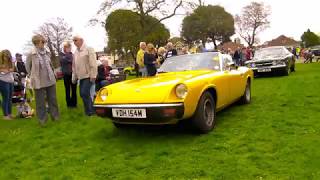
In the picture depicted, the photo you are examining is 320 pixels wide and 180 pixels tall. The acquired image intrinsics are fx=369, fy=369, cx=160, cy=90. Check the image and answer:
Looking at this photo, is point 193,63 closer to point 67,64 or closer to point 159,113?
point 159,113

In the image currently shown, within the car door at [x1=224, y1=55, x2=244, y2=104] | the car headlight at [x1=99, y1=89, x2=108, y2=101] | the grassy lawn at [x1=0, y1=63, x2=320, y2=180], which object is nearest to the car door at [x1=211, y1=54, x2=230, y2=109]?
the car door at [x1=224, y1=55, x2=244, y2=104]

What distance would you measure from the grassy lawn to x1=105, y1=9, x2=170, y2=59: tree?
3061cm

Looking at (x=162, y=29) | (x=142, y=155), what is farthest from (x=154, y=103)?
(x=162, y=29)

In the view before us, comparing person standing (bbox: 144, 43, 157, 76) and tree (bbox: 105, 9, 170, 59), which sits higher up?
tree (bbox: 105, 9, 170, 59)

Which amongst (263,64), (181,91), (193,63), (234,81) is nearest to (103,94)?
(181,91)

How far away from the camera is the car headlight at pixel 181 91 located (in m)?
5.17

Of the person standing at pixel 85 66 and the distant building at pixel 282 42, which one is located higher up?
the distant building at pixel 282 42

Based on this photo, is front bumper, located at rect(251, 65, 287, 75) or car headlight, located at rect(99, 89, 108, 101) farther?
front bumper, located at rect(251, 65, 287, 75)

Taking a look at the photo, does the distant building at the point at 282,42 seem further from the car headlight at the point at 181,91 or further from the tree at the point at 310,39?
the car headlight at the point at 181,91

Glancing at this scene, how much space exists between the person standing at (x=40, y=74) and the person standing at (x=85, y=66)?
0.54m

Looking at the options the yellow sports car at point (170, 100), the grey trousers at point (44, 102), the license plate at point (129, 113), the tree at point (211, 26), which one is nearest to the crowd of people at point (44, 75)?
the grey trousers at point (44, 102)

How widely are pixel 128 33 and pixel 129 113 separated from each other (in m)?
37.6

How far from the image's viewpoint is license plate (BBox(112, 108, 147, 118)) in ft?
17.0

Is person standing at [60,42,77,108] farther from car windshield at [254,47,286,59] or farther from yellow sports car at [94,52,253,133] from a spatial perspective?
car windshield at [254,47,286,59]
